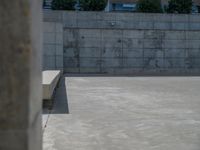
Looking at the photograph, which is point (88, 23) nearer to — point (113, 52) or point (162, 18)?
point (162, 18)

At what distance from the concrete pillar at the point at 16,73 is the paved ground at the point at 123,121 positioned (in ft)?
8.50

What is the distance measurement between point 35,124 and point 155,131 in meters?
3.78

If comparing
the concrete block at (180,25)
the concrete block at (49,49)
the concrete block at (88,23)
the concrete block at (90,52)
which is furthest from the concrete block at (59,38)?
the concrete block at (180,25)

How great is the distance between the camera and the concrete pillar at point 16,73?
2477mm

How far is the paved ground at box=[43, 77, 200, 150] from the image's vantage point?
214 inches

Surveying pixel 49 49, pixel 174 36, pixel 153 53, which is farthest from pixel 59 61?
pixel 174 36

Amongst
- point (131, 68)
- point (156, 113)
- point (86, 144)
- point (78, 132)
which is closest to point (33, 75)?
point (86, 144)

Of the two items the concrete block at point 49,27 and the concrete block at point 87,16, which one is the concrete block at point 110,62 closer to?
the concrete block at point 49,27

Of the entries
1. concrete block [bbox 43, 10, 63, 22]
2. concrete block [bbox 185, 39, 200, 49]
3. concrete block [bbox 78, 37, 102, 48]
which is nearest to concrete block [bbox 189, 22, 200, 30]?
concrete block [bbox 185, 39, 200, 49]

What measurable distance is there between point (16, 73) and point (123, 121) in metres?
4.73

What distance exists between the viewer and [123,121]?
7.09 meters

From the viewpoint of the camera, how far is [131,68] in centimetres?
1931

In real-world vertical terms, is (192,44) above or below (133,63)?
above

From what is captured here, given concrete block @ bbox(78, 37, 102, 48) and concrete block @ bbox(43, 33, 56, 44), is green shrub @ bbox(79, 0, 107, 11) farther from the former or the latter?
concrete block @ bbox(43, 33, 56, 44)
